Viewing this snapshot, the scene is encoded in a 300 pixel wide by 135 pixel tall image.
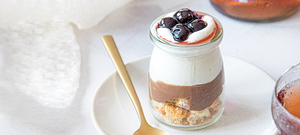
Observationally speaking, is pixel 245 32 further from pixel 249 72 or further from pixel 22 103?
pixel 22 103

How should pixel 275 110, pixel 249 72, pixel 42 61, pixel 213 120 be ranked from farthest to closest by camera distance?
pixel 42 61 < pixel 249 72 < pixel 213 120 < pixel 275 110

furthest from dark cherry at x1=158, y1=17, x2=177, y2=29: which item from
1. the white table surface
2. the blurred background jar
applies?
the blurred background jar

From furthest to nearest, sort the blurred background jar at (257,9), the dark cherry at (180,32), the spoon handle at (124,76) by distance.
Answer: the blurred background jar at (257,9), the spoon handle at (124,76), the dark cherry at (180,32)

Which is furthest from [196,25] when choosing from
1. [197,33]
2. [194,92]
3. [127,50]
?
[127,50]

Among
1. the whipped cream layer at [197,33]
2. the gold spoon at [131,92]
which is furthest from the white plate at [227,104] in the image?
the whipped cream layer at [197,33]

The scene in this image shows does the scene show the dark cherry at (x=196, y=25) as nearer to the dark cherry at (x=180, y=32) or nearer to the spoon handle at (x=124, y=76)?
the dark cherry at (x=180, y=32)

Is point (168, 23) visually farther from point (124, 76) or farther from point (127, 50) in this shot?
A: point (127, 50)

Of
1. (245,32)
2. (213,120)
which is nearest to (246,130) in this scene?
(213,120)

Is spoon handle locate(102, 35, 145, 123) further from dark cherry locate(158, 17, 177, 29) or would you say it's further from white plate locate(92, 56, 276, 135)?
dark cherry locate(158, 17, 177, 29)
